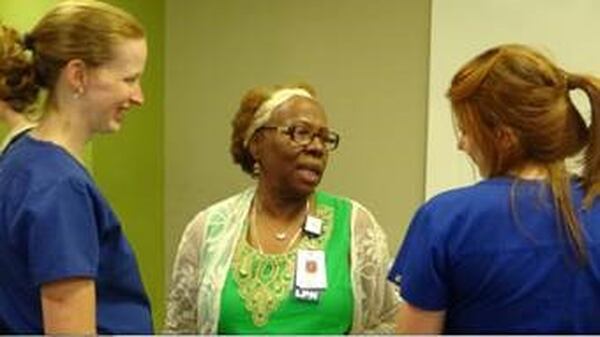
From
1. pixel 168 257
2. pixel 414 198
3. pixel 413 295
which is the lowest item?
pixel 168 257

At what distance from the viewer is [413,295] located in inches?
55.5

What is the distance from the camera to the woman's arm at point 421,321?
1.42 metres

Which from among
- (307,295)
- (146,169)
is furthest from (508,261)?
(146,169)

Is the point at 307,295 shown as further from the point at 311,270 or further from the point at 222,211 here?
the point at 222,211

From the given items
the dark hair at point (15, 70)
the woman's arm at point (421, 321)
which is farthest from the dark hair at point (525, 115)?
the dark hair at point (15, 70)

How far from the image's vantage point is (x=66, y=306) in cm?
137

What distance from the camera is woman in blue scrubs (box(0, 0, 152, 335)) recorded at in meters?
1.37

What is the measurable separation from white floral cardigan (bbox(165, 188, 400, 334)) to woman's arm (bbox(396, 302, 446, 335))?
0.77 metres

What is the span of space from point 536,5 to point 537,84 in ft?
6.40

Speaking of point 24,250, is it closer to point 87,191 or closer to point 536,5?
point 87,191

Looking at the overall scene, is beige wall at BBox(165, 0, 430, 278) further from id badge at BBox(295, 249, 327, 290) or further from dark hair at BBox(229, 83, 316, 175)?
id badge at BBox(295, 249, 327, 290)

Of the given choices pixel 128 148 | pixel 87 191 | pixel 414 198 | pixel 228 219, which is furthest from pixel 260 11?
pixel 87 191

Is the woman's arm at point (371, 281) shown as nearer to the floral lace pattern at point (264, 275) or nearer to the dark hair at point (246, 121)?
the floral lace pattern at point (264, 275)

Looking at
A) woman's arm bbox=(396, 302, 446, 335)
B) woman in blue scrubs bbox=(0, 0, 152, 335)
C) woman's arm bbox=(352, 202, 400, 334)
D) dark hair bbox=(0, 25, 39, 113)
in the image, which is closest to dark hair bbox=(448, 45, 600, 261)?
woman's arm bbox=(396, 302, 446, 335)
